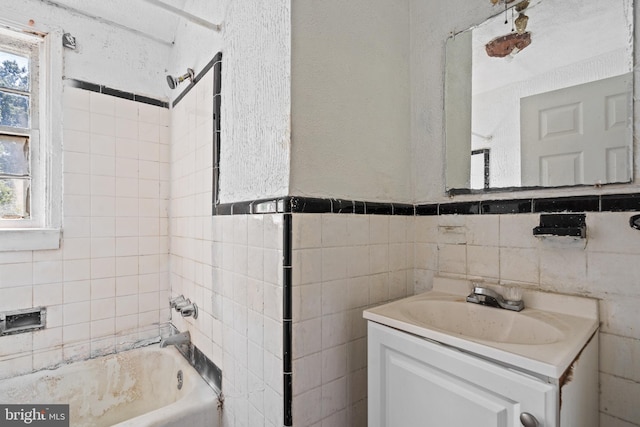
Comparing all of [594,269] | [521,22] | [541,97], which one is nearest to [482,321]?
[594,269]

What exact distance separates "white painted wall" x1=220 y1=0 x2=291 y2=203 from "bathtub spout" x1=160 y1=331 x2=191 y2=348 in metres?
0.89

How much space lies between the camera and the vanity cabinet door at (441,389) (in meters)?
0.64

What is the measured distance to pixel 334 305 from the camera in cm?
107

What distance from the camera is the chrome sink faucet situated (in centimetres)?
101

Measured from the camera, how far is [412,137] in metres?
1.40

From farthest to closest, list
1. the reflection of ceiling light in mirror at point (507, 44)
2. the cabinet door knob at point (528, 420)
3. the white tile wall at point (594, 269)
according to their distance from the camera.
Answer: the reflection of ceiling light in mirror at point (507, 44)
the white tile wall at point (594, 269)
the cabinet door knob at point (528, 420)

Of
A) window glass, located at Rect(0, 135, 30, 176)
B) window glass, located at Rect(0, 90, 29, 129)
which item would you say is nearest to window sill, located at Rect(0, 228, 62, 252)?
window glass, located at Rect(0, 135, 30, 176)

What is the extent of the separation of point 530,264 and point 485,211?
0.75 ft

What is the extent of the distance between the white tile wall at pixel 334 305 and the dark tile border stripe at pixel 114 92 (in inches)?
67.0

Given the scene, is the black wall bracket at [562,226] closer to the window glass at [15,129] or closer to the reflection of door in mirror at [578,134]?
A: the reflection of door in mirror at [578,134]

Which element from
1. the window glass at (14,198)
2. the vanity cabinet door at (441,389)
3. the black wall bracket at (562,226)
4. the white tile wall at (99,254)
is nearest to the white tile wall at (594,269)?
the black wall bracket at (562,226)

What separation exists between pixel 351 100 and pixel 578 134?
2.40 ft

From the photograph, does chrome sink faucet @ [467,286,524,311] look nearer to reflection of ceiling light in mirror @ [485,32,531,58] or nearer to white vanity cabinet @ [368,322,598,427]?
white vanity cabinet @ [368,322,598,427]

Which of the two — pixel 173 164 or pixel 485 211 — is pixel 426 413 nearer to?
pixel 485 211
